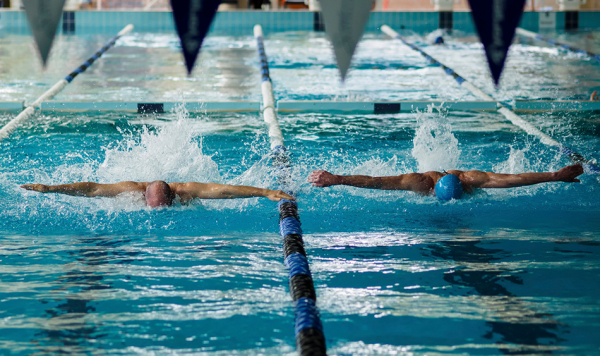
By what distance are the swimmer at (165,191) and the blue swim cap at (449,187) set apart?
39.9 inches

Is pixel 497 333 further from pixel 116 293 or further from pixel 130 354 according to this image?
pixel 116 293

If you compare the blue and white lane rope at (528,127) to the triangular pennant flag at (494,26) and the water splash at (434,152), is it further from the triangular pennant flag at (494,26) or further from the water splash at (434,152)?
the triangular pennant flag at (494,26)

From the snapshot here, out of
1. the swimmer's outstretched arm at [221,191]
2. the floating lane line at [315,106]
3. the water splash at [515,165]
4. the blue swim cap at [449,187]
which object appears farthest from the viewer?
the floating lane line at [315,106]

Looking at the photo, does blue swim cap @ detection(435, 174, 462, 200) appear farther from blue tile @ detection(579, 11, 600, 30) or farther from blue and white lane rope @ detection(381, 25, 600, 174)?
blue tile @ detection(579, 11, 600, 30)

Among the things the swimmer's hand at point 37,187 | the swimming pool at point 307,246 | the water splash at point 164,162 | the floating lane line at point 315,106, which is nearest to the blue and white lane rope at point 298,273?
the swimming pool at point 307,246

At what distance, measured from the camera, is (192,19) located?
2529mm

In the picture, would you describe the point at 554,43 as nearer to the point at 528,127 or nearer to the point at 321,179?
the point at 528,127

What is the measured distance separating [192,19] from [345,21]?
0.60 meters

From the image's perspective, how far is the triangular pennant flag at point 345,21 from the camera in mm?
2516

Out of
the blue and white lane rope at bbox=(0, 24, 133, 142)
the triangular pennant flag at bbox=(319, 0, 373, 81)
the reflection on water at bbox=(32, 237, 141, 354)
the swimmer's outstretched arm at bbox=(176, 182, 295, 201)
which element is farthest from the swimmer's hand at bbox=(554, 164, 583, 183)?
the blue and white lane rope at bbox=(0, 24, 133, 142)

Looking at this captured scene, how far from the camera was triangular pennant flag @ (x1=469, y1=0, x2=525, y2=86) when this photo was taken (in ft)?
8.18

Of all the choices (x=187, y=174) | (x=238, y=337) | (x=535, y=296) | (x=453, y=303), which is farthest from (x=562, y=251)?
(x=187, y=174)

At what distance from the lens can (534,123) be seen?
6.11m

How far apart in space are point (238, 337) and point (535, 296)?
1.24 meters
